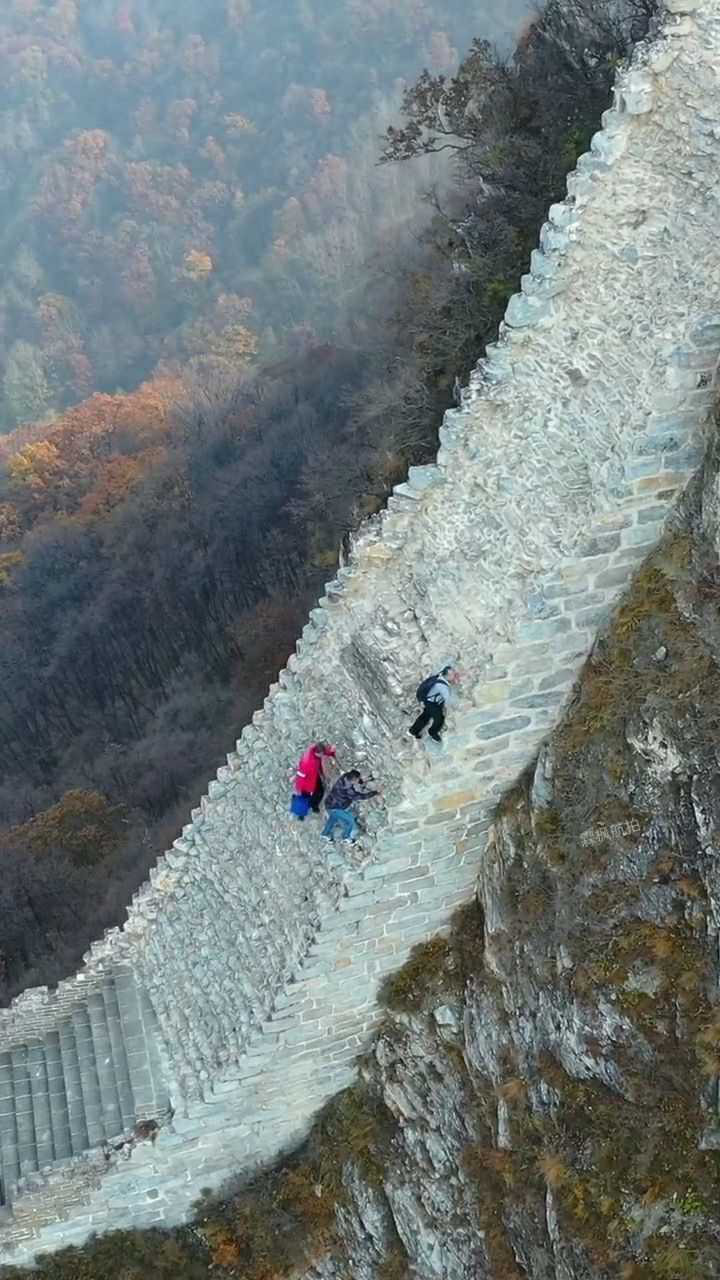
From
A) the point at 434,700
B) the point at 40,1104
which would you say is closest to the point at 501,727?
the point at 434,700

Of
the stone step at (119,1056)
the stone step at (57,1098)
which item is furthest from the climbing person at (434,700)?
the stone step at (57,1098)

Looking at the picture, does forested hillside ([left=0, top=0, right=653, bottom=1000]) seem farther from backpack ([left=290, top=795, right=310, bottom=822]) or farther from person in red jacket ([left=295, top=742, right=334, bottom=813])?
backpack ([left=290, top=795, right=310, bottom=822])

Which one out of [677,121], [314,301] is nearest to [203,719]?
[677,121]

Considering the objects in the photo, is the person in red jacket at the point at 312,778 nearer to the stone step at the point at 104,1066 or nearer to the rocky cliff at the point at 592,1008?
the rocky cliff at the point at 592,1008

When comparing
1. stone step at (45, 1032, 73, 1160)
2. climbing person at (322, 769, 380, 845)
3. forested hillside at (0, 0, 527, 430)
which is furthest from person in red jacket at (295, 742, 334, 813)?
forested hillside at (0, 0, 527, 430)

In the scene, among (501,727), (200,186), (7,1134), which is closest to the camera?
(501,727)

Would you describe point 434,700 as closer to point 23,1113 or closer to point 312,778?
point 312,778
